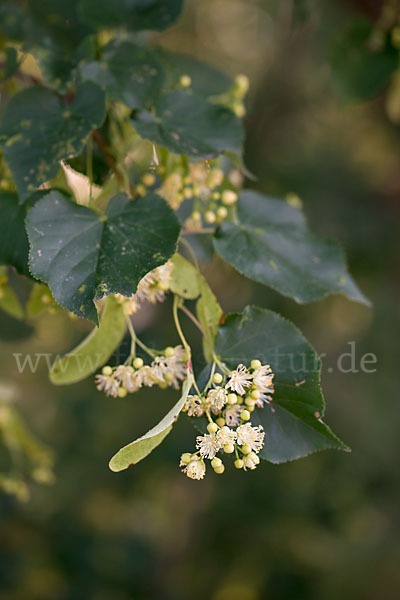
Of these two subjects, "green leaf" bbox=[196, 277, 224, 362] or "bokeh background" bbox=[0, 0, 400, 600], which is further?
"bokeh background" bbox=[0, 0, 400, 600]

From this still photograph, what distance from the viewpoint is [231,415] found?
0.61m

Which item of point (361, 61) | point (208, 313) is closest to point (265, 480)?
point (361, 61)

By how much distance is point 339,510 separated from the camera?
2.37 m

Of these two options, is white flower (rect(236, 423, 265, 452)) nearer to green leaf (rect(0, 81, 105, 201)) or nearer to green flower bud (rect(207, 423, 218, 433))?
green flower bud (rect(207, 423, 218, 433))

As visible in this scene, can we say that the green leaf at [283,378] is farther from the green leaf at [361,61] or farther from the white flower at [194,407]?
the green leaf at [361,61]

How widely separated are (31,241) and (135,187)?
294mm

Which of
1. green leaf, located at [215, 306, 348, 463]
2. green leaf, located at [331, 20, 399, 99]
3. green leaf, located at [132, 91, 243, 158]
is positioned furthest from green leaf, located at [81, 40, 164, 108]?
green leaf, located at [331, 20, 399, 99]

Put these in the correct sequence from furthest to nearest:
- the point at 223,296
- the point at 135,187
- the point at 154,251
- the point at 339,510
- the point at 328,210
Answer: the point at 223,296 < the point at 328,210 < the point at 339,510 < the point at 135,187 < the point at 154,251

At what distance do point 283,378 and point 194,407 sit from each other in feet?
0.39

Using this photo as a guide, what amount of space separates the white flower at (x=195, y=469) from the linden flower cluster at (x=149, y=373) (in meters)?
0.10

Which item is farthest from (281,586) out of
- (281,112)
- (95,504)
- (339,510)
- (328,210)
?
(281,112)

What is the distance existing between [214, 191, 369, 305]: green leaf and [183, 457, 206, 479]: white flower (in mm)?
275

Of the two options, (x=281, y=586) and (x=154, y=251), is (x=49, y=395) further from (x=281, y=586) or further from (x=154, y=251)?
(x=154, y=251)

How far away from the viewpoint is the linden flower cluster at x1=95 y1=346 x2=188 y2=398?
25.0 inches
